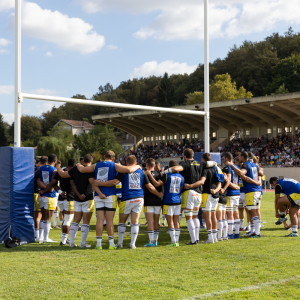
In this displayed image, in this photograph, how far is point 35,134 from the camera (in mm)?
77188

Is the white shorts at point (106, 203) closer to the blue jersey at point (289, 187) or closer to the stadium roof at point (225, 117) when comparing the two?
the blue jersey at point (289, 187)

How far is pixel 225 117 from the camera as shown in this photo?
121ft

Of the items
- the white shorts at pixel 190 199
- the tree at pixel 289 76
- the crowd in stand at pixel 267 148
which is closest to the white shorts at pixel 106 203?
the white shorts at pixel 190 199

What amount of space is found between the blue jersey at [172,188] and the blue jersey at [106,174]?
1116mm

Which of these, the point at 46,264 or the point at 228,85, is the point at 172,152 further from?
the point at 46,264

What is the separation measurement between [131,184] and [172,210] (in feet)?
3.44

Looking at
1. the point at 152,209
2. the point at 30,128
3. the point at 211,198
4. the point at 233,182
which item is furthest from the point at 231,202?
the point at 30,128

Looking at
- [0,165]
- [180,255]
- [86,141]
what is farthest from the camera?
[86,141]

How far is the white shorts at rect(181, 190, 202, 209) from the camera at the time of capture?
801cm

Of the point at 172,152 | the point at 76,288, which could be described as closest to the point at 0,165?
the point at 76,288

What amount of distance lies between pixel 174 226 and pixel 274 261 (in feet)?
7.90

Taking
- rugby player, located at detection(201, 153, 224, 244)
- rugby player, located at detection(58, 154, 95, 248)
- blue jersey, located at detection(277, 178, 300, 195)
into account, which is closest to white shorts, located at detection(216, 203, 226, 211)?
rugby player, located at detection(201, 153, 224, 244)

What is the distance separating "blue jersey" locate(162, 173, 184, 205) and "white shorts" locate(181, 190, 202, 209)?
187 millimetres

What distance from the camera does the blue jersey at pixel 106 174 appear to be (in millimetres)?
7508
